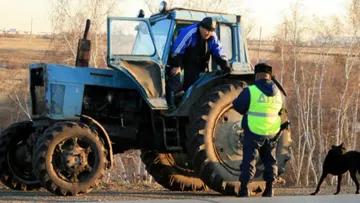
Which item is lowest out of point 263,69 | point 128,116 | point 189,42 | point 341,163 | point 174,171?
point 174,171

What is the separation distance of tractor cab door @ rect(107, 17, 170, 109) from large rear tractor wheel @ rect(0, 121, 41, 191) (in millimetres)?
1883

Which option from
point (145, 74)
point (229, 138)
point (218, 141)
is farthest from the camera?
point (145, 74)

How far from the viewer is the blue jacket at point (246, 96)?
804 cm

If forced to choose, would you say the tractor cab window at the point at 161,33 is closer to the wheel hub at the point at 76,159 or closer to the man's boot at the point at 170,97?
the man's boot at the point at 170,97

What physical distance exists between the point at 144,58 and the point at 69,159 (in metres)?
1.82

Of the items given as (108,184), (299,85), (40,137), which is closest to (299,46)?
(299,85)

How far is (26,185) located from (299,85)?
32.9m

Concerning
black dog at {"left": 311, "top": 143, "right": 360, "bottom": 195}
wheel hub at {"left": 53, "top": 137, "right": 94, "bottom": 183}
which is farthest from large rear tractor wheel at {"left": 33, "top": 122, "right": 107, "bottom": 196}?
black dog at {"left": 311, "top": 143, "right": 360, "bottom": 195}

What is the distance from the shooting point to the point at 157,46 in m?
9.82

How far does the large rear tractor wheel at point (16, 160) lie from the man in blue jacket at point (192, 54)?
7.64 feet

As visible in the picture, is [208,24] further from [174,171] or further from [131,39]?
[174,171]

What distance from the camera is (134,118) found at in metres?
9.95

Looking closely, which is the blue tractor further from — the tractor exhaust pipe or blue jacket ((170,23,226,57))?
blue jacket ((170,23,226,57))

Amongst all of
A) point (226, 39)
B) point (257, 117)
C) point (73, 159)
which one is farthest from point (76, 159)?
point (226, 39)
